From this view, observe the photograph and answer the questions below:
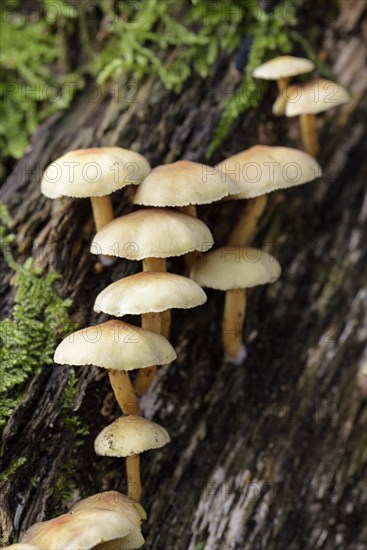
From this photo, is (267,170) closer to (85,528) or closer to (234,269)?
(234,269)

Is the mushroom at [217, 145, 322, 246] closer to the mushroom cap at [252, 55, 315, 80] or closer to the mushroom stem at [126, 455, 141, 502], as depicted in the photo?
the mushroom cap at [252, 55, 315, 80]

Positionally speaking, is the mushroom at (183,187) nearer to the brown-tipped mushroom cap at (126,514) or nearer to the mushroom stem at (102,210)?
the mushroom stem at (102,210)

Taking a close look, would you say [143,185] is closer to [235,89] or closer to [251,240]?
[251,240]

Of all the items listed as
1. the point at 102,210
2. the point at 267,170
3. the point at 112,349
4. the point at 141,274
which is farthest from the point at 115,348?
the point at 267,170

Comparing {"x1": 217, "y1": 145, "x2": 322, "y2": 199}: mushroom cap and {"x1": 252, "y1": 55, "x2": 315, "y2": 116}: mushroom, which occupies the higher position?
{"x1": 252, "y1": 55, "x2": 315, "y2": 116}: mushroom

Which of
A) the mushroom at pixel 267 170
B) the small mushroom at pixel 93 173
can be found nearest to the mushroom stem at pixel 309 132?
the mushroom at pixel 267 170

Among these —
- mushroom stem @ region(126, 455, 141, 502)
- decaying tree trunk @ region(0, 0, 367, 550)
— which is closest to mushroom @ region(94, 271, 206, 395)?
decaying tree trunk @ region(0, 0, 367, 550)

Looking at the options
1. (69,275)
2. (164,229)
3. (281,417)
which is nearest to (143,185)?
(164,229)
